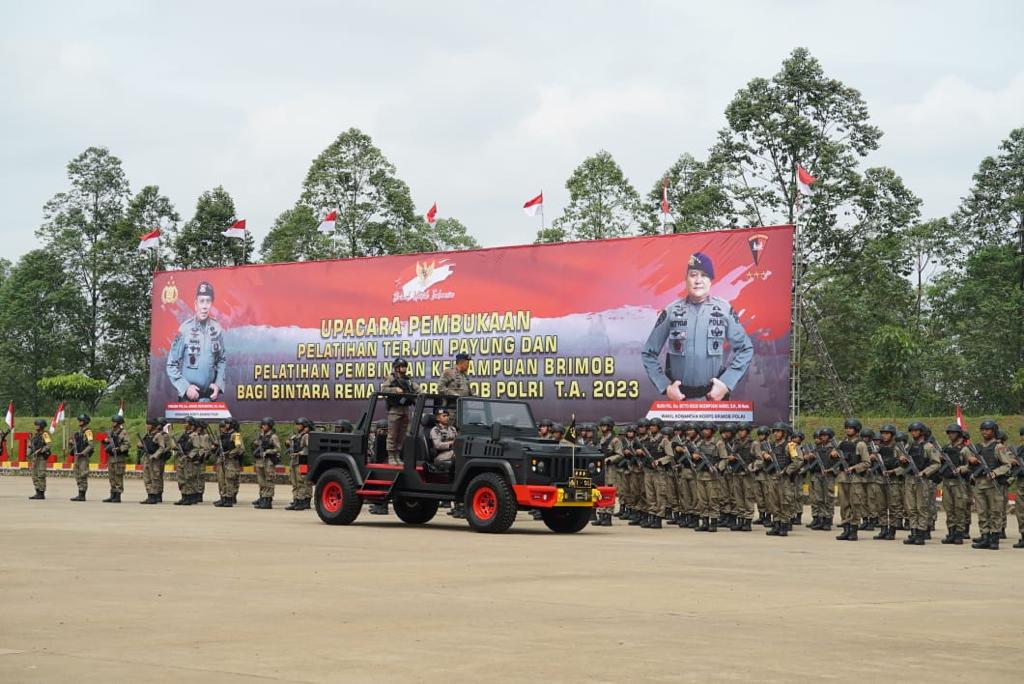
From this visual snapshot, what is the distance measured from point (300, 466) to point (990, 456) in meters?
12.9

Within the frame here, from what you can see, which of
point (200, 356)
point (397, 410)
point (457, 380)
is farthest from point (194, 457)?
point (200, 356)

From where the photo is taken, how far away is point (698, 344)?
30703 mm

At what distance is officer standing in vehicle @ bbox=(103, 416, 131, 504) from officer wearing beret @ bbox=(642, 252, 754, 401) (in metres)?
11.1

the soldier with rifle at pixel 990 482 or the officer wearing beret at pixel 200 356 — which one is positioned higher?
the officer wearing beret at pixel 200 356

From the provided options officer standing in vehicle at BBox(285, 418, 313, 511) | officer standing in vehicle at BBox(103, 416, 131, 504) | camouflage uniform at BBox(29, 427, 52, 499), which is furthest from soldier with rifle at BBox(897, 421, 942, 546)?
camouflage uniform at BBox(29, 427, 52, 499)

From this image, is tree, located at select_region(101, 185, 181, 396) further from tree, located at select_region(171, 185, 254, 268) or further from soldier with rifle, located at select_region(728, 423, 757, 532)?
soldier with rifle, located at select_region(728, 423, 757, 532)

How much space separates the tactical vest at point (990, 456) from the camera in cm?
2017

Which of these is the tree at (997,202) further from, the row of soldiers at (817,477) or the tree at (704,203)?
the row of soldiers at (817,477)

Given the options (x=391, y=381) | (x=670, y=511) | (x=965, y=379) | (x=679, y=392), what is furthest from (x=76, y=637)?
(x=965, y=379)

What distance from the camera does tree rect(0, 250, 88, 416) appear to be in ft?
214

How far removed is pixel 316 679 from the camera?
7.84 metres

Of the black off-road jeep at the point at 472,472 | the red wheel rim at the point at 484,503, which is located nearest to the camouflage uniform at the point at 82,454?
the black off-road jeep at the point at 472,472

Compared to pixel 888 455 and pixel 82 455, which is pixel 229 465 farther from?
pixel 888 455

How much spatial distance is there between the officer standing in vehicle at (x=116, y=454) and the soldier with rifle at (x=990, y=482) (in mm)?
16084
